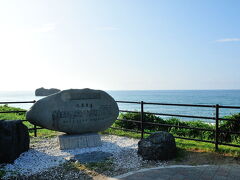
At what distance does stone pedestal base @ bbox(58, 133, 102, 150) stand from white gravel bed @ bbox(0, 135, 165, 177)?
0.18 meters

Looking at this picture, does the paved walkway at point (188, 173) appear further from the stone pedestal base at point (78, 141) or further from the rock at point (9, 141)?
the rock at point (9, 141)

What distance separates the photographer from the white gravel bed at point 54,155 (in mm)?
5398

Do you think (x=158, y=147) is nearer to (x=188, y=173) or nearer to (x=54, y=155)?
(x=188, y=173)

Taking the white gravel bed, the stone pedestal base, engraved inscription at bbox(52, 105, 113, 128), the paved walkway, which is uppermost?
engraved inscription at bbox(52, 105, 113, 128)

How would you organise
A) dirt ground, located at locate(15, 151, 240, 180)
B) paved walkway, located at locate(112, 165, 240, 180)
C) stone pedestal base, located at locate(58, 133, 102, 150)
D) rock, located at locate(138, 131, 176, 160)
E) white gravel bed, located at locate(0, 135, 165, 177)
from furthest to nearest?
stone pedestal base, located at locate(58, 133, 102, 150) < rock, located at locate(138, 131, 176, 160) < white gravel bed, located at locate(0, 135, 165, 177) < dirt ground, located at locate(15, 151, 240, 180) < paved walkway, located at locate(112, 165, 240, 180)

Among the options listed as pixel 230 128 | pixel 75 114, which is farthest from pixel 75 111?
pixel 230 128

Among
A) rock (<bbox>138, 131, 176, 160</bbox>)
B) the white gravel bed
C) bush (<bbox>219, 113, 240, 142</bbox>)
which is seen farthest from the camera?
bush (<bbox>219, 113, 240, 142</bbox>)

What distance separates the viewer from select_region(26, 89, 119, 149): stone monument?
6781mm

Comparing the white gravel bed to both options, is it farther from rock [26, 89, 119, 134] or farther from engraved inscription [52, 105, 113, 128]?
engraved inscription [52, 105, 113, 128]

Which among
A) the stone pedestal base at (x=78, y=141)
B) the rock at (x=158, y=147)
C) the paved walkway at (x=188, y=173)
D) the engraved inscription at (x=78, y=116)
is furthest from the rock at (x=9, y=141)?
A: the rock at (x=158, y=147)

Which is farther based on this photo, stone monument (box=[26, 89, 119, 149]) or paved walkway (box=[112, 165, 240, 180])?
stone monument (box=[26, 89, 119, 149])

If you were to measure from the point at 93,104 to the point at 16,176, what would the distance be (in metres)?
3.04

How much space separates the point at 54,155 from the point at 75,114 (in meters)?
1.28

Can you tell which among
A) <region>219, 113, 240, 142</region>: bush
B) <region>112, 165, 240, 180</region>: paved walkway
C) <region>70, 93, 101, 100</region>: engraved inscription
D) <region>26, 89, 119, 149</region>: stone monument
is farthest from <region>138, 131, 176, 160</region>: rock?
<region>219, 113, 240, 142</region>: bush
